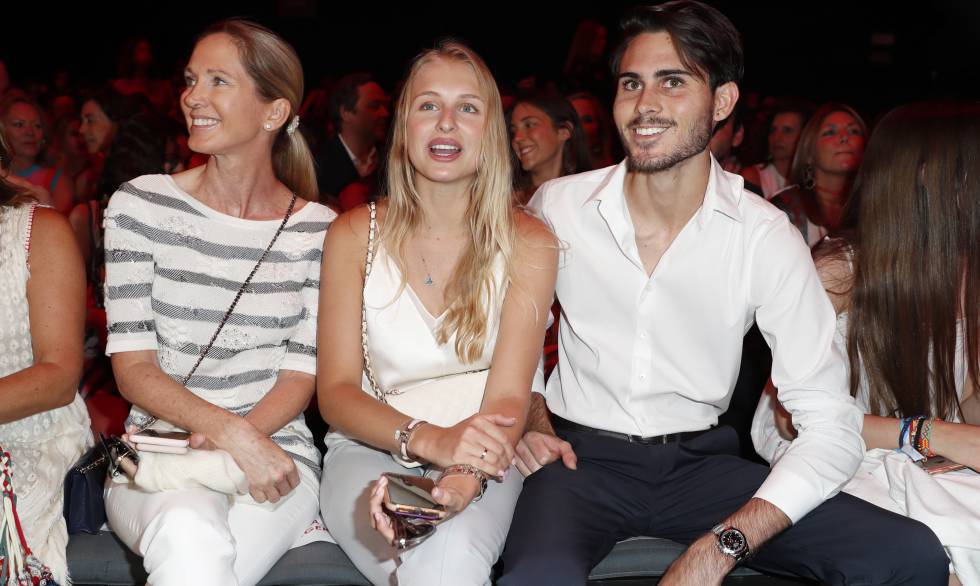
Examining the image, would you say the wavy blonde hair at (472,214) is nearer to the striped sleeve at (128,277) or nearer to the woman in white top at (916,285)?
the striped sleeve at (128,277)

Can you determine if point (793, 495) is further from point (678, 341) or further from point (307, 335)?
point (307, 335)

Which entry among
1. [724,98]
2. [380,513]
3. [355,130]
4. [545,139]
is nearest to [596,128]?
[545,139]

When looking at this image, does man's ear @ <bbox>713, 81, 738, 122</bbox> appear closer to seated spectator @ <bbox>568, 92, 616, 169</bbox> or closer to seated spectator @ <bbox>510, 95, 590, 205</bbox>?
seated spectator @ <bbox>510, 95, 590, 205</bbox>

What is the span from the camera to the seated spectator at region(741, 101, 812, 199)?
5523 millimetres

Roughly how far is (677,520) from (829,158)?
8.54ft

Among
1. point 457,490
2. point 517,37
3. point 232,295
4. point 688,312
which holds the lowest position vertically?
point 457,490

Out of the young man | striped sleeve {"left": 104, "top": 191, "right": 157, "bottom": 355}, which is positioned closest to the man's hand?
the young man

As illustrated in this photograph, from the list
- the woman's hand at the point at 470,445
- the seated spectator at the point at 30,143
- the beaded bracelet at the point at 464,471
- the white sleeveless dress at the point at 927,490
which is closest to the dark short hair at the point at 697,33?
the white sleeveless dress at the point at 927,490

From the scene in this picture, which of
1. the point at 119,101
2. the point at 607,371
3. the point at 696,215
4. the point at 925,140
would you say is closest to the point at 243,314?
the point at 607,371

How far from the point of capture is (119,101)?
4.99 metres

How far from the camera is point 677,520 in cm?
234

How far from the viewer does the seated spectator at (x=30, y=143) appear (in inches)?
199

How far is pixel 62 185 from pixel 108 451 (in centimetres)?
337

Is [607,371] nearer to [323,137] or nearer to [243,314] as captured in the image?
[243,314]
